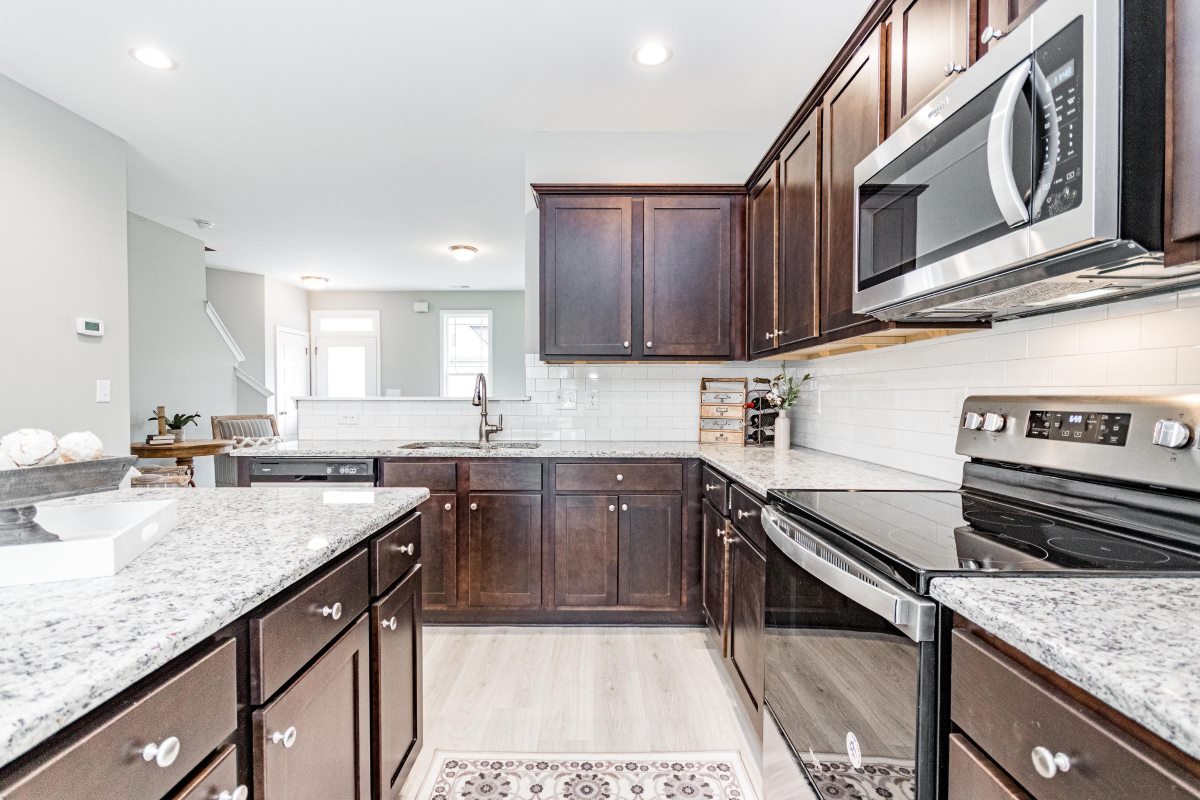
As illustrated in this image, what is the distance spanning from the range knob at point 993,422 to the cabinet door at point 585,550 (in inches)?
63.3

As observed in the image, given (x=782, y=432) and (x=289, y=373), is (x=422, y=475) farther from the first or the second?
(x=289, y=373)

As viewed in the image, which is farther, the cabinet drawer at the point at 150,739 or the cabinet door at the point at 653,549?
the cabinet door at the point at 653,549

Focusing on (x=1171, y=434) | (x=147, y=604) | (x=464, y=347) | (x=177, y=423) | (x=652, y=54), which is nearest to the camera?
(x=147, y=604)

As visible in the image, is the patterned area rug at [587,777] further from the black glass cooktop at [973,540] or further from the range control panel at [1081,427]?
the range control panel at [1081,427]

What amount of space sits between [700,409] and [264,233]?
440 cm

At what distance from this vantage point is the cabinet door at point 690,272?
2.95 m

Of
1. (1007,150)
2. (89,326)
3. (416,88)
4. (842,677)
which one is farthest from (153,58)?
(842,677)

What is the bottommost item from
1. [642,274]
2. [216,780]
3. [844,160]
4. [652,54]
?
[216,780]

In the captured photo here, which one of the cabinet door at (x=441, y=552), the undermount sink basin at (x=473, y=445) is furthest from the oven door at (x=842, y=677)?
the undermount sink basin at (x=473, y=445)

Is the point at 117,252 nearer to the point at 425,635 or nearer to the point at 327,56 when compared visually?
the point at 327,56

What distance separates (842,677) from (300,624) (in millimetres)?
996

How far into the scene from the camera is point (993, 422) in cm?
146

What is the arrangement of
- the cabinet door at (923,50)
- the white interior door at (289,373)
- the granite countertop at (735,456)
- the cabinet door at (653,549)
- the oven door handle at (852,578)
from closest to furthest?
the oven door handle at (852,578) < the cabinet door at (923,50) < the granite countertop at (735,456) < the cabinet door at (653,549) < the white interior door at (289,373)

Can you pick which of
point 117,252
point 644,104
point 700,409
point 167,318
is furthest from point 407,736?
point 167,318
